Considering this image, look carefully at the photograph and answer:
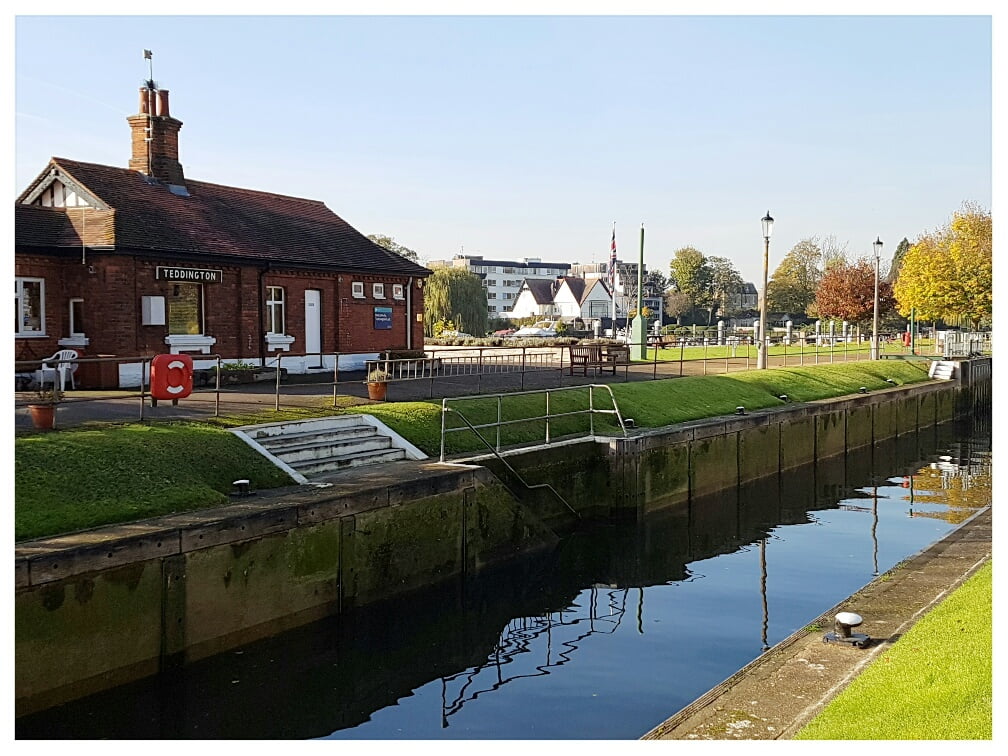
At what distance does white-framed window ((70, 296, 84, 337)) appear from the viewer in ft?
73.7

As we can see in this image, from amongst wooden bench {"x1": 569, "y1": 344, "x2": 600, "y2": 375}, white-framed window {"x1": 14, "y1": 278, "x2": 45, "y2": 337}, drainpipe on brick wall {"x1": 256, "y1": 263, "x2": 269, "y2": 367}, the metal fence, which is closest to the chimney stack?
drainpipe on brick wall {"x1": 256, "y1": 263, "x2": 269, "y2": 367}

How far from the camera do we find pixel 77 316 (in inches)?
890

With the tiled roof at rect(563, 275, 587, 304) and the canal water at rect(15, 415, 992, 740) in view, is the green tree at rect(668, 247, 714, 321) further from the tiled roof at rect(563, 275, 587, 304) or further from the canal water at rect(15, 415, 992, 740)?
the canal water at rect(15, 415, 992, 740)

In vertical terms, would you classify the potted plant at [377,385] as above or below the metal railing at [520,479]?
above

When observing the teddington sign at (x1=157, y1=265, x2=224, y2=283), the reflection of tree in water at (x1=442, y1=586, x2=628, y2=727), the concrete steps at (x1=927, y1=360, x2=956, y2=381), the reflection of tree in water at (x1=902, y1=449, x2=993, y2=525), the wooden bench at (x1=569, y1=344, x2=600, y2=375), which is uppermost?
the teddington sign at (x1=157, y1=265, x2=224, y2=283)

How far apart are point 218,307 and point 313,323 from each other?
3552mm

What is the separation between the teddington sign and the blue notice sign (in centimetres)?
606

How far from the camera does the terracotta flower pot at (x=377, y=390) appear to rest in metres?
19.2

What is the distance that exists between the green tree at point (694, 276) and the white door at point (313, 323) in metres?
75.7

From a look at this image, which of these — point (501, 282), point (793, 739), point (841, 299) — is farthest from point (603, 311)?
point (793, 739)

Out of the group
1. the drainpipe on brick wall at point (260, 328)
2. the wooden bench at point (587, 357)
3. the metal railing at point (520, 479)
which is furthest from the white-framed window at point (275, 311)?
the metal railing at point (520, 479)

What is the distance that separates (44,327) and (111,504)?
1268 centimetres

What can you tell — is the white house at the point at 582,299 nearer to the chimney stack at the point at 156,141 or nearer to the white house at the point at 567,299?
the white house at the point at 567,299

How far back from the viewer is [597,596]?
48.4 ft
